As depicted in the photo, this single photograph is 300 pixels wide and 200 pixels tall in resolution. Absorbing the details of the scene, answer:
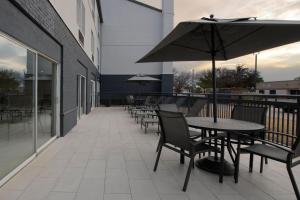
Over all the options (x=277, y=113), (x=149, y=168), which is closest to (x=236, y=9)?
(x=277, y=113)

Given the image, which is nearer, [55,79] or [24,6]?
[24,6]

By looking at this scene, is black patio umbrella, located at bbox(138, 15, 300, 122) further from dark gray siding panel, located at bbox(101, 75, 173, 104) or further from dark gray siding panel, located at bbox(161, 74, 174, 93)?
dark gray siding panel, located at bbox(101, 75, 173, 104)

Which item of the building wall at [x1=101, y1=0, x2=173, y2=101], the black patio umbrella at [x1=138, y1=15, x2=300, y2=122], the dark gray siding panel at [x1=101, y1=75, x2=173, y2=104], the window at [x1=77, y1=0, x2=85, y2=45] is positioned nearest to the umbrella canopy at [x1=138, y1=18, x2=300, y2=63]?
the black patio umbrella at [x1=138, y1=15, x2=300, y2=122]

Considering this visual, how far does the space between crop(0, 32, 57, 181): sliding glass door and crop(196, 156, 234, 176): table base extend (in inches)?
112

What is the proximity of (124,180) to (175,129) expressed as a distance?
3.28 feet

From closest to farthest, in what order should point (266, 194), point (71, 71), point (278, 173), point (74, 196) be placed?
point (74, 196) < point (266, 194) < point (278, 173) < point (71, 71)

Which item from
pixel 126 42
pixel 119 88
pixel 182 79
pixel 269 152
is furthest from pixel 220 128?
pixel 182 79

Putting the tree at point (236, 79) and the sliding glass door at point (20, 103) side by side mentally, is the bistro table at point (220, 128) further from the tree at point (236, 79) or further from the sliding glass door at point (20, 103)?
the tree at point (236, 79)

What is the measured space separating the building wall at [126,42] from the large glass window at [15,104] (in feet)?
54.4

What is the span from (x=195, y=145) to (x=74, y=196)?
1.65 m

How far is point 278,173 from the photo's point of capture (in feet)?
13.0

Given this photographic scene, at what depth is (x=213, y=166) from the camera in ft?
13.4

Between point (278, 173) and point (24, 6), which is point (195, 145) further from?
point (24, 6)

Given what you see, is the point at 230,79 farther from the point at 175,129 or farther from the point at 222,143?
the point at 175,129
